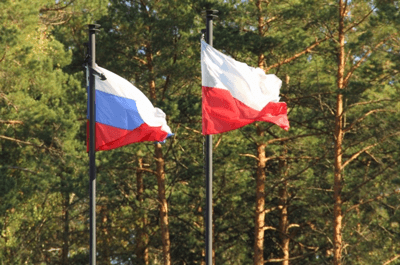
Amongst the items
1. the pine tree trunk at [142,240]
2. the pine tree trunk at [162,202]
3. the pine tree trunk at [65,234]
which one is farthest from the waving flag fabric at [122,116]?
the pine tree trunk at [142,240]

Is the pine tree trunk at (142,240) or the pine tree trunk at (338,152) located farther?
the pine tree trunk at (142,240)

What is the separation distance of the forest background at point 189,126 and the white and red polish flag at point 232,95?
8906 mm

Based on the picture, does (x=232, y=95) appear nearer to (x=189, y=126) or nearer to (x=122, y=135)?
(x=122, y=135)

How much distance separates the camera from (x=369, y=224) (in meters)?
23.9

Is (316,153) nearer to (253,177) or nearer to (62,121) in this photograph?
(253,177)

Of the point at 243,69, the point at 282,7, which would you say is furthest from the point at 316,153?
the point at 243,69

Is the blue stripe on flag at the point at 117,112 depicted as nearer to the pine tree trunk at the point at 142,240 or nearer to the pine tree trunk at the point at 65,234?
the pine tree trunk at the point at 65,234

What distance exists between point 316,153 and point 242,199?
15.1ft

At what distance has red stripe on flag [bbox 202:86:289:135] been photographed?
9.74 meters

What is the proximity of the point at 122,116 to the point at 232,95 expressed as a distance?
5.85 ft

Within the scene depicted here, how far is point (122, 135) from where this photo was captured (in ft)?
34.6

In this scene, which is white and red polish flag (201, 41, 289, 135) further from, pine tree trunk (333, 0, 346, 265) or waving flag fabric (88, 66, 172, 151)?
pine tree trunk (333, 0, 346, 265)

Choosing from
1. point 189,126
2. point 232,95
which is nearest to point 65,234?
point 189,126

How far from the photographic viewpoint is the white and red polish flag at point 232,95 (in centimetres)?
982
